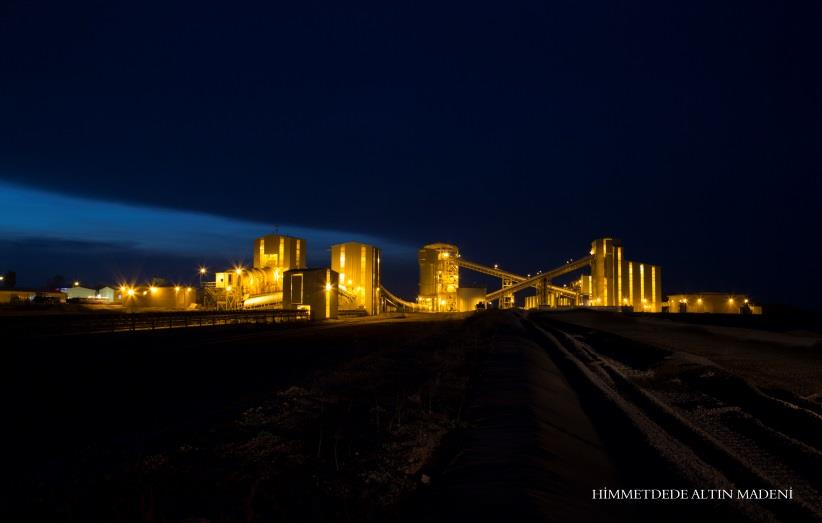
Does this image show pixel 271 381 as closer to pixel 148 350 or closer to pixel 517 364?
pixel 517 364

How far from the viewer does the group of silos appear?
7356cm

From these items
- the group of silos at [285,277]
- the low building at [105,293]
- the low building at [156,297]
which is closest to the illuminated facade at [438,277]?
the group of silos at [285,277]

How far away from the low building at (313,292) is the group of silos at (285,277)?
0.55 meters

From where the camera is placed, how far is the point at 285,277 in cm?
6444

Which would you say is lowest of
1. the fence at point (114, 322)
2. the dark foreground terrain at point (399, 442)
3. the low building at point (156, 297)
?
the dark foreground terrain at point (399, 442)

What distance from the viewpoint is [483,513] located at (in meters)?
4.82

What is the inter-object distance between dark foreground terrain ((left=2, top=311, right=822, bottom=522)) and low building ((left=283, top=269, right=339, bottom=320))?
1626 inches

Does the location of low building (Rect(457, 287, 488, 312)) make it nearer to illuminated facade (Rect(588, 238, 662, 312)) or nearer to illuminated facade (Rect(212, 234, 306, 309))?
illuminated facade (Rect(588, 238, 662, 312))

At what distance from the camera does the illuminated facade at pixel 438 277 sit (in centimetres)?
9600

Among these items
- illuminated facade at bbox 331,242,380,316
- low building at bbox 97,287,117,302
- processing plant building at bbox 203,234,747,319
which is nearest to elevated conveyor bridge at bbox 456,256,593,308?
processing plant building at bbox 203,234,747,319

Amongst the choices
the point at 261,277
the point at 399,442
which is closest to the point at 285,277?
the point at 261,277

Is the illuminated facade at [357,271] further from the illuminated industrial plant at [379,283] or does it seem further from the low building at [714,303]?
the low building at [714,303]

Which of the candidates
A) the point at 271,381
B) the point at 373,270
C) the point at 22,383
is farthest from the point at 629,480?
the point at 373,270

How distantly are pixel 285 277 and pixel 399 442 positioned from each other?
189ft
